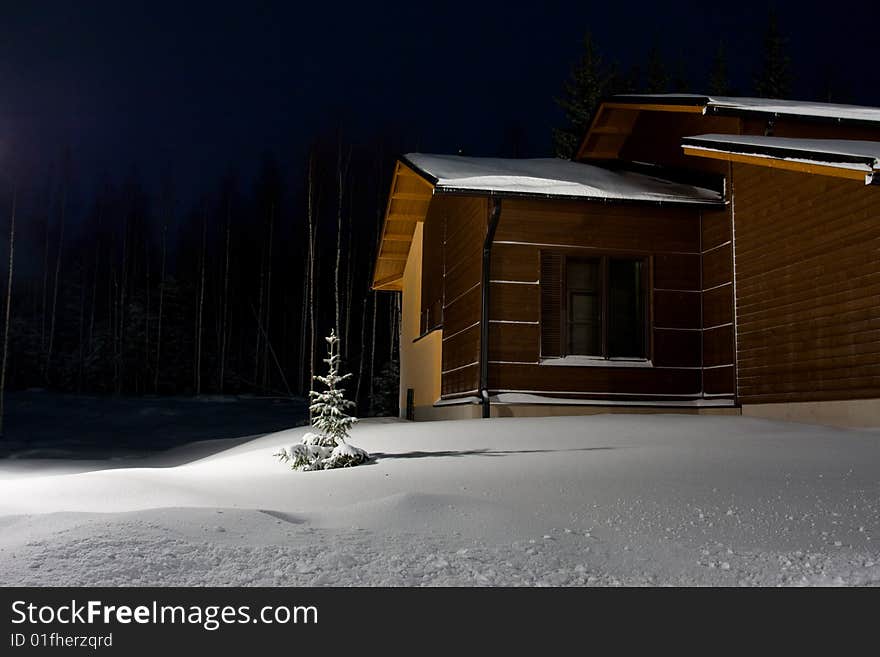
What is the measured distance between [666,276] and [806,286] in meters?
2.43

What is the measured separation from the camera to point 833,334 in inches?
371

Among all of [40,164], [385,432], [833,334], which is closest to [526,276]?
[385,432]

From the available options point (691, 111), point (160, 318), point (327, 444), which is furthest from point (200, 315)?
point (327, 444)

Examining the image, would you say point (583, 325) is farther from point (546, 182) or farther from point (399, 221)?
point (399, 221)

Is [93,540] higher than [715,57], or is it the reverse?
[715,57]

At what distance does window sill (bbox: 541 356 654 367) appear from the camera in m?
11.6

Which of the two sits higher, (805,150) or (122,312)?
(122,312)

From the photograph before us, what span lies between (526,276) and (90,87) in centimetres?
7068

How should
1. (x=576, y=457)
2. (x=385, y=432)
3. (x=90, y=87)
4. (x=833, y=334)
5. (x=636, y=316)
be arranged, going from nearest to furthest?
(x=576, y=457)
(x=833, y=334)
(x=385, y=432)
(x=636, y=316)
(x=90, y=87)

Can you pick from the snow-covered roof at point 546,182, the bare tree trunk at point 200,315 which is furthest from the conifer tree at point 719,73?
the snow-covered roof at point 546,182

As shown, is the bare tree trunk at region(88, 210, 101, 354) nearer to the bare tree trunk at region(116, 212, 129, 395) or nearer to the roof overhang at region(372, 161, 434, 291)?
the bare tree trunk at region(116, 212, 129, 395)

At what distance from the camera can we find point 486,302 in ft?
37.7
